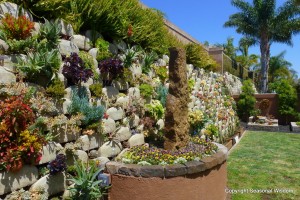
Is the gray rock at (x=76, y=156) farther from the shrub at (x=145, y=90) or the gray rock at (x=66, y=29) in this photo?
the shrub at (x=145, y=90)

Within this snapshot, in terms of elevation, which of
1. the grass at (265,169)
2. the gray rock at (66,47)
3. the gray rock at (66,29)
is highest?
the gray rock at (66,29)

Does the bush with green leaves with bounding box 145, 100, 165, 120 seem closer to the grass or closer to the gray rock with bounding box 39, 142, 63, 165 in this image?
the grass

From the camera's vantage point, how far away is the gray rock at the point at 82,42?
435 centimetres

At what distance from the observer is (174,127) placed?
16.8ft

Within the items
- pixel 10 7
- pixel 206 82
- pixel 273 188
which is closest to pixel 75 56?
pixel 10 7

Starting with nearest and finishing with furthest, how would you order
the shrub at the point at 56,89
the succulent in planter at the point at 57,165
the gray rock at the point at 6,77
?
the gray rock at the point at 6,77, the succulent in planter at the point at 57,165, the shrub at the point at 56,89

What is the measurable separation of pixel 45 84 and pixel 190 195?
107 inches

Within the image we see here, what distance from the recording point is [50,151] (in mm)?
3654

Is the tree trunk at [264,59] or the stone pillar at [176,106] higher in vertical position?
the tree trunk at [264,59]

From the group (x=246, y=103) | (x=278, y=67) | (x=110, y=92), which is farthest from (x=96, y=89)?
(x=278, y=67)

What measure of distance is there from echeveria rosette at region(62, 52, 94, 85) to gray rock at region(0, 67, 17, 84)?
2.61 ft

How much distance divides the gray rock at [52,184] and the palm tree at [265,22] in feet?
72.1

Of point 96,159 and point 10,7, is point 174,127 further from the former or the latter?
point 10,7

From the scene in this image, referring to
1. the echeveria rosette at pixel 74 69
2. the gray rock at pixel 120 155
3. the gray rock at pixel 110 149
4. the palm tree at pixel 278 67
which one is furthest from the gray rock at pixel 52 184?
the palm tree at pixel 278 67
